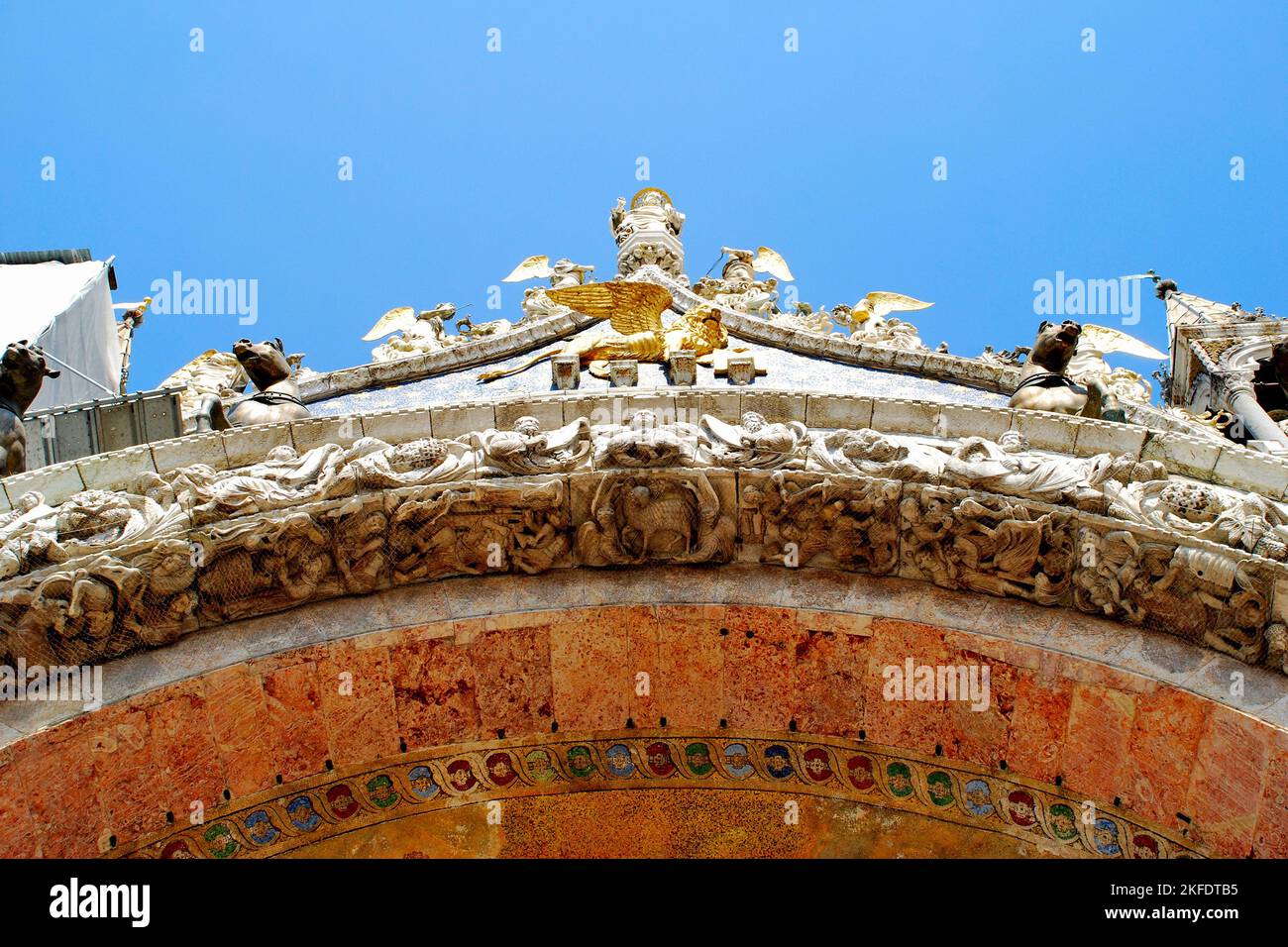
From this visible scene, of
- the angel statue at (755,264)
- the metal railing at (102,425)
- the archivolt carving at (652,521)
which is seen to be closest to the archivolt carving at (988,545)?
the archivolt carving at (652,521)

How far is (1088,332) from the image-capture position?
13.8 metres

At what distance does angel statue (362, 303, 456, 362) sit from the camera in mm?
13453

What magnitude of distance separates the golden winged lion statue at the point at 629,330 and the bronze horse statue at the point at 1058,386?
3109 mm

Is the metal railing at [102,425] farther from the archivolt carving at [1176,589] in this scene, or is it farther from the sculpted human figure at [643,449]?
the archivolt carving at [1176,589]

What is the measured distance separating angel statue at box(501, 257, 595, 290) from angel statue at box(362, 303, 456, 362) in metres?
1.87

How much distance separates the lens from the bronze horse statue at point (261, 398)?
9992 millimetres

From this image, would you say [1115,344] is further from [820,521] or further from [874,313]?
[820,521]

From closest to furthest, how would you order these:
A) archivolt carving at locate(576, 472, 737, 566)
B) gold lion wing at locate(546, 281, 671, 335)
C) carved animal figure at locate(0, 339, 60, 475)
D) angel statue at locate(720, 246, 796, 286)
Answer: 1. archivolt carving at locate(576, 472, 737, 566)
2. carved animal figure at locate(0, 339, 60, 475)
3. gold lion wing at locate(546, 281, 671, 335)
4. angel statue at locate(720, 246, 796, 286)

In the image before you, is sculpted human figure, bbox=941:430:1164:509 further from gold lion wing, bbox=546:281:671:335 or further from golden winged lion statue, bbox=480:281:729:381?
gold lion wing, bbox=546:281:671:335

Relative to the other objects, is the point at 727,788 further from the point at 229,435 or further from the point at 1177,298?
the point at 1177,298

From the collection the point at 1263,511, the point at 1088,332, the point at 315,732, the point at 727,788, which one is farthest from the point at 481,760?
the point at 1088,332

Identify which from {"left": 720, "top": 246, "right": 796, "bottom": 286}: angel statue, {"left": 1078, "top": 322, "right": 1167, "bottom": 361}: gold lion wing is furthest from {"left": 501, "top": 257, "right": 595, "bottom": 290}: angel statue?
{"left": 1078, "top": 322, "right": 1167, "bottom": 361}: gold lion wing

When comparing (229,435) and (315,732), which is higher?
(229,435)
